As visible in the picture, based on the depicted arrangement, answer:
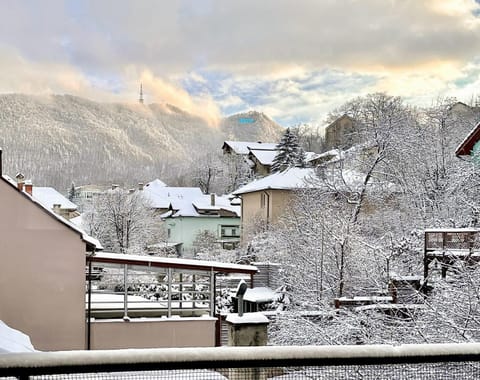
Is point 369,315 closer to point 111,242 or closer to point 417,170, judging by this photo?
point 417,170

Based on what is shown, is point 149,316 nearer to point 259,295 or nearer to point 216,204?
point 259,295

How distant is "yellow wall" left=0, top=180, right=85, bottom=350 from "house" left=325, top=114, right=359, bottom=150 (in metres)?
9.01

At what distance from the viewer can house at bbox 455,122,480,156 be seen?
8.55 metres

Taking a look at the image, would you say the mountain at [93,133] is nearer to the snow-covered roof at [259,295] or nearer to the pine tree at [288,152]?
the snow-covered roof at [259,295]

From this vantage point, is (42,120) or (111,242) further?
(111,242)

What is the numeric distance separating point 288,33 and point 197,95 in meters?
2.05

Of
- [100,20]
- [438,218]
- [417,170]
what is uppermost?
[100,20]

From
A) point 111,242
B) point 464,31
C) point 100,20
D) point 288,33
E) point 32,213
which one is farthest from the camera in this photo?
point 111,242

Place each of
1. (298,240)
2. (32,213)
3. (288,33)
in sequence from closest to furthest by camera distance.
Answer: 1. (32,213)
2. (288,33)
3. (298,240)

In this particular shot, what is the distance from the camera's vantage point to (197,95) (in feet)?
27.4

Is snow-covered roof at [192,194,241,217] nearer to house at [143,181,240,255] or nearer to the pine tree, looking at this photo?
house at [143,181,240,255]

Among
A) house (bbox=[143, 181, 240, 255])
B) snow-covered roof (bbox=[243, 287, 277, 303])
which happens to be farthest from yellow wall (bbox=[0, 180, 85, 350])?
house (bbox=[143, 181, 240, 255])

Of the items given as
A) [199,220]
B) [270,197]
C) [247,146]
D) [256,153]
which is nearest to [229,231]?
[199,220]

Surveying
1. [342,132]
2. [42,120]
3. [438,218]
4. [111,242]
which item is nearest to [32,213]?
[42,120]
